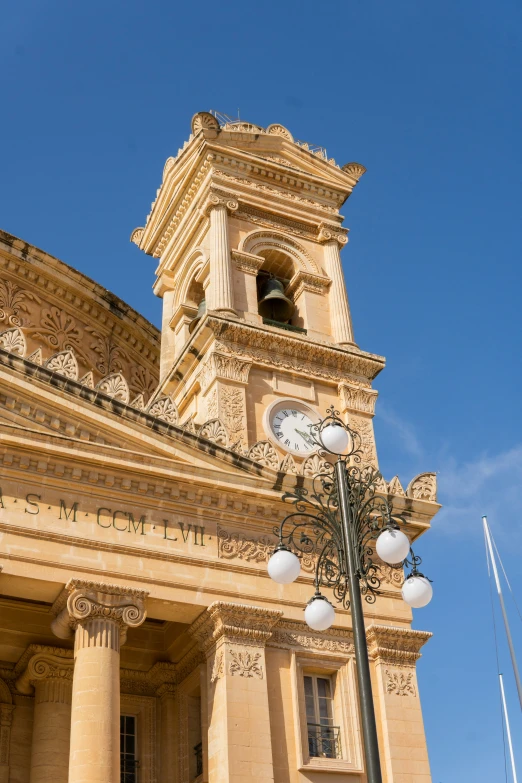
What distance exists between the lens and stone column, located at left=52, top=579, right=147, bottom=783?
1466 centimetres

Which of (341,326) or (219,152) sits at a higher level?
(219,152)

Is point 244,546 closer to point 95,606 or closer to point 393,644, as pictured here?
point 95,606

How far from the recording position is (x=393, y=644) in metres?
18.3

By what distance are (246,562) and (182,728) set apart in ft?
10.6

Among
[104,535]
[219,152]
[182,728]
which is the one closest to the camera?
[104,535]

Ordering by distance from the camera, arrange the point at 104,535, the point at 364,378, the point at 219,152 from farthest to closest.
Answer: the point at 219,152, the point at 364,378, the point at 104,535

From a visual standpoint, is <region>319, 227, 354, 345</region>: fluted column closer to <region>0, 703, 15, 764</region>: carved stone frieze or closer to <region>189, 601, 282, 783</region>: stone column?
<region>189, 601, 282, 783</region>: stone column

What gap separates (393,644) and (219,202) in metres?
12.2

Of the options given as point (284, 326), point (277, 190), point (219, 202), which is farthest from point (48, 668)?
point (277, 190)

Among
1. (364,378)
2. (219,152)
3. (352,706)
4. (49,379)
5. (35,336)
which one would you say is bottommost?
(352,706)

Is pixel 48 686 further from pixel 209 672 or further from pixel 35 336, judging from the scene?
pixel 35 336

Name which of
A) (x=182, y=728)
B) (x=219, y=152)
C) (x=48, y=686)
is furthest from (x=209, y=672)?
(x=219, y=152)

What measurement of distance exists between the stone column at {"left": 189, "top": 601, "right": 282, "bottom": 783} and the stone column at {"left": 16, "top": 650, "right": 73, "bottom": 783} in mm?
2796

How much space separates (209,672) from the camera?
16984mm
